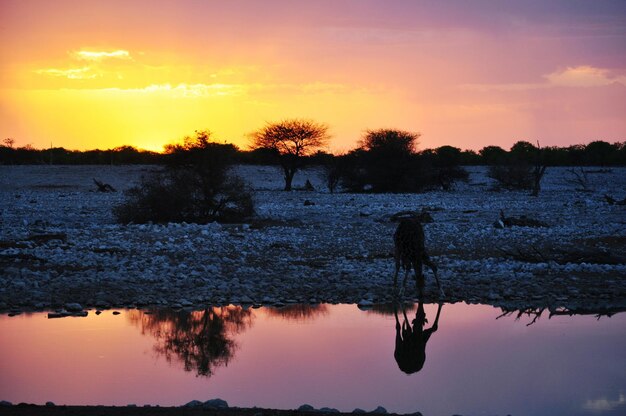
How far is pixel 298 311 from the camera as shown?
42.9 ft

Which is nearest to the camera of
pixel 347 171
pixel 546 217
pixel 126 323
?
pixel 126 323

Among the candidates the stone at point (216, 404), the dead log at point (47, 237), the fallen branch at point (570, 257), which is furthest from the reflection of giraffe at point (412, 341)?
the dead log at point (47, 237)

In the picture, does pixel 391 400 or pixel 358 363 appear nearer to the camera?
pixel 391 400

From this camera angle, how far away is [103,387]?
→ 29.0ft

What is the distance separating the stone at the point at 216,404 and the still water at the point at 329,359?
0.48 meters

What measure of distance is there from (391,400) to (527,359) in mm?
2712

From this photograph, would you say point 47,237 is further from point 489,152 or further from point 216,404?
point 489,152

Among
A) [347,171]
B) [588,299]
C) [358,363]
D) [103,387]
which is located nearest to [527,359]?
[358,363]

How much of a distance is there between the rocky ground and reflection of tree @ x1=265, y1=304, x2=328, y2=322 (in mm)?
371

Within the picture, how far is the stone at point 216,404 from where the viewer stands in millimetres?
7600

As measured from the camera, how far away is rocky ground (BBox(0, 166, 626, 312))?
13.9 metres

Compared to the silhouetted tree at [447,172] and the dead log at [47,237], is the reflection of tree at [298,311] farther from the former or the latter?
the silhouetted tree at [447,172]

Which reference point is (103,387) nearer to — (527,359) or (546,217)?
(527,359)

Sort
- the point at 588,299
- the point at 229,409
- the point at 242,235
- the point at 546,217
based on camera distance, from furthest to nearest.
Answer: the point at 546,217 < the point at 242,235 < the point at 588,299 < the point at 229,409
